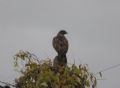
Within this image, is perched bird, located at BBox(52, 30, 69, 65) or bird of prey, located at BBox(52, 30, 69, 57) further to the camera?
bird of prey, located at BBox(52, 30, 69, 57)

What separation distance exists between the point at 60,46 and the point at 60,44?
0.66 feet

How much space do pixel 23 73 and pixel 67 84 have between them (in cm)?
139

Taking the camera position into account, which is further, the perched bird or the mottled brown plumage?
the mottled brown plumage

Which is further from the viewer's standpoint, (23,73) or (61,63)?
(61,63)

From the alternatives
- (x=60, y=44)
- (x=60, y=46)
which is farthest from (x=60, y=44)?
(x=60, y=46)

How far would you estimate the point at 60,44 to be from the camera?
61.9 ft

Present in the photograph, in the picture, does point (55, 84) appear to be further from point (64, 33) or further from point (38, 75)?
point (64, 33)

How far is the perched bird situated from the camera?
57.1 ft

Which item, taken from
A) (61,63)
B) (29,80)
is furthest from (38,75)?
(61,63)

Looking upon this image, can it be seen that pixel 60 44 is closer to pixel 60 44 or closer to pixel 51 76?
pixel 60 44

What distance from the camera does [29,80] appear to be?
563 inches

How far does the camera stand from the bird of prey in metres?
18.1

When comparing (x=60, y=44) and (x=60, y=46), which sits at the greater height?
(x=60, y=44)

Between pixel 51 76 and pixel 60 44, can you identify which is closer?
pixel 51 76
